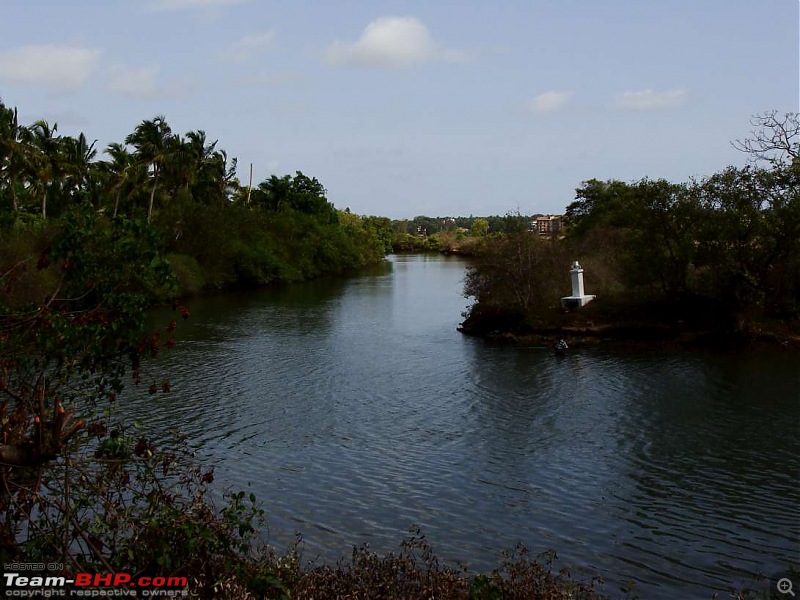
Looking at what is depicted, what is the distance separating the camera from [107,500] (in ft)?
27.3

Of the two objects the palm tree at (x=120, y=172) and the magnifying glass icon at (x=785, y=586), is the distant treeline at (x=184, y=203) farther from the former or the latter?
the magnifying glass icon at (x=785, y=586)

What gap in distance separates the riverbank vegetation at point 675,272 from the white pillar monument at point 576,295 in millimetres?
491

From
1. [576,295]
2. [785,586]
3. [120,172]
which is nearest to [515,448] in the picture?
[785,586]

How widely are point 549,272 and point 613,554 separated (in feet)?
86.1

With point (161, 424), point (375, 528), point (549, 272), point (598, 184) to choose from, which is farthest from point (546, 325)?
point (598, 184)

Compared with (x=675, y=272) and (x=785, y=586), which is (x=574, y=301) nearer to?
(x=675, y=272)

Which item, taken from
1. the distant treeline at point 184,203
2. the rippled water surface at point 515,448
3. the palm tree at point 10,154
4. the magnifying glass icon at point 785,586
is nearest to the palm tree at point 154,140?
the distant treeline at point 184,203

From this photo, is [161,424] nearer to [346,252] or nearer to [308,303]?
→ [308,303]

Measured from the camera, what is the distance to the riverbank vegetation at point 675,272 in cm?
3284

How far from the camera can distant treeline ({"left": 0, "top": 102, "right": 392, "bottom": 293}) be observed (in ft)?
144

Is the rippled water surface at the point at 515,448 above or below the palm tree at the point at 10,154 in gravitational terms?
below

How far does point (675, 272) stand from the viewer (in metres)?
35.5

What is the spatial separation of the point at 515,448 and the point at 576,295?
1968 cm

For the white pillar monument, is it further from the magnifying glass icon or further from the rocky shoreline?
the magnifying glass icon
